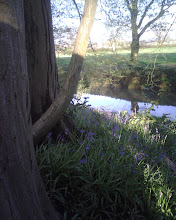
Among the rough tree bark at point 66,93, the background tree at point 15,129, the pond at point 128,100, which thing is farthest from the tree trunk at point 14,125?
the pond at point 128,100

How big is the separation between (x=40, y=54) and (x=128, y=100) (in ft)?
26.7

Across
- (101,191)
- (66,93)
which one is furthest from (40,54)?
(101,191)

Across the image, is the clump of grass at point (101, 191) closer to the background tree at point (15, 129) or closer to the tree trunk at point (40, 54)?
the background tree at point (15, 129)

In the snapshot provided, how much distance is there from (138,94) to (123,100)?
4.74 ft

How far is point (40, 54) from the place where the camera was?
2494 mm

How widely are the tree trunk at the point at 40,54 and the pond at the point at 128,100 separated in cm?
565

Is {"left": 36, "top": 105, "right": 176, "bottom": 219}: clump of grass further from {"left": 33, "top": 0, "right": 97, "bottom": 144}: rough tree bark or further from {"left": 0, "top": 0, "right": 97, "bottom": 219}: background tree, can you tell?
{"left": 0, "top": 0, "right": 97, "bottom": 219}: background tree

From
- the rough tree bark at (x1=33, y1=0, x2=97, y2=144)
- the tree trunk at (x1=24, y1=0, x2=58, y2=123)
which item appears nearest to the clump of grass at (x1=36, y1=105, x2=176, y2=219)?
the rough tree bark at (x1=33, y1=0, x2=97, y2=144)

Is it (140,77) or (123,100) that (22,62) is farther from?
(140,77)

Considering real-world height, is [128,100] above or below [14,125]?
below

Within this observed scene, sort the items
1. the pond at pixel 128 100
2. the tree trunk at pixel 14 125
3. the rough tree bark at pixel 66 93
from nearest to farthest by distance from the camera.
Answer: the tree trunk at pixel 14 125 → the rough tree bark at pixel 66 93 → the pond at pixel 128 100

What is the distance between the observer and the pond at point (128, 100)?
8.67m

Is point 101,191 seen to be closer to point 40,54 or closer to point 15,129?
point 15,129

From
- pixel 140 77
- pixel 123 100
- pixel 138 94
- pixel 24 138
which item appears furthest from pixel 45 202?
pixel 140 77
